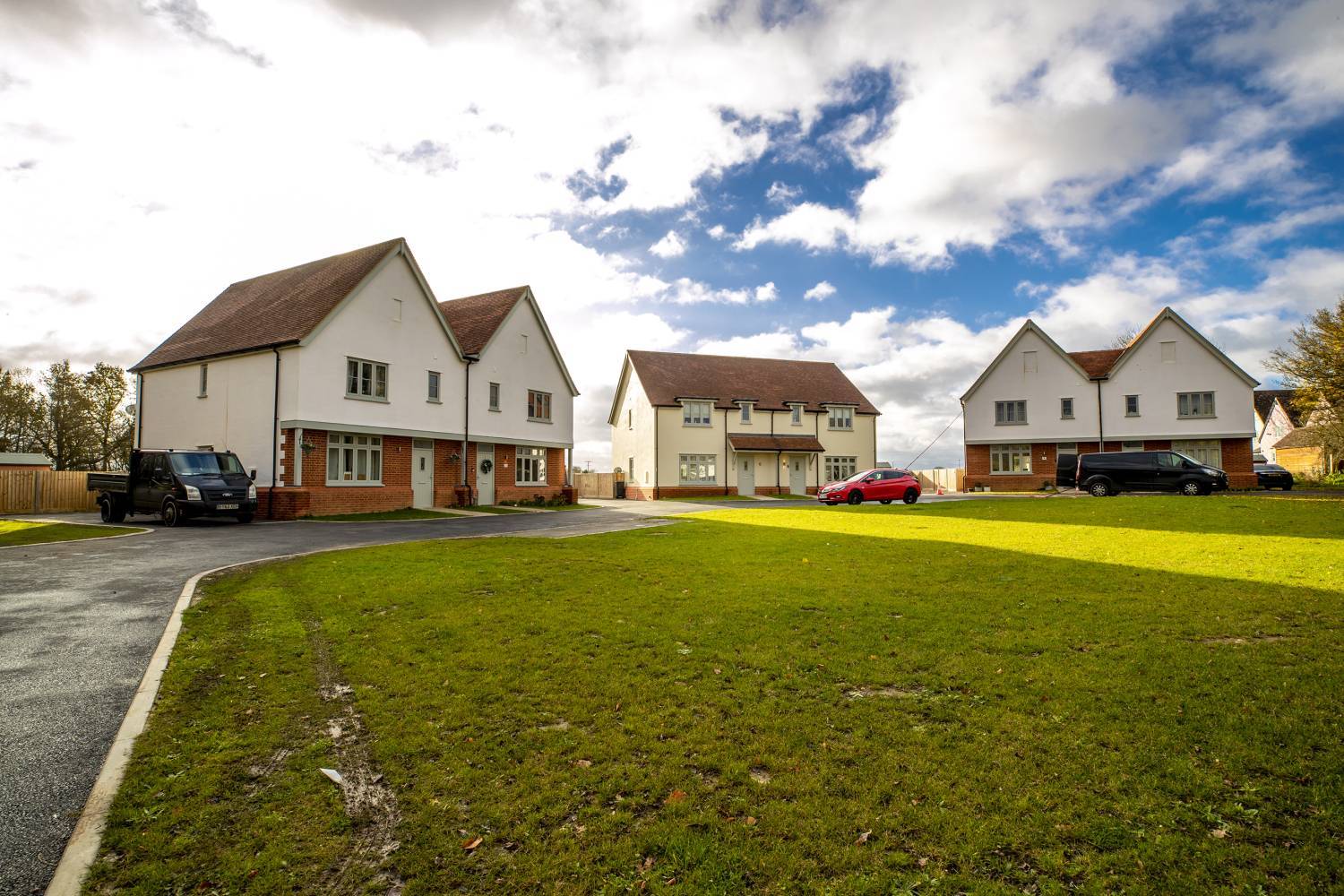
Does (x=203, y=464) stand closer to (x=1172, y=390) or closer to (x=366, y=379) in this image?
(x=366, y=379)

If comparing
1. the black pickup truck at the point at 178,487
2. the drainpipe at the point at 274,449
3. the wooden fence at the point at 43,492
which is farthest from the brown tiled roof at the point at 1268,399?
the wooden fence at the point at 43,492

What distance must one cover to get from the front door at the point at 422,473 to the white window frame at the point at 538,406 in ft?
21.1

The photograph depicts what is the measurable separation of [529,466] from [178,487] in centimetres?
1732

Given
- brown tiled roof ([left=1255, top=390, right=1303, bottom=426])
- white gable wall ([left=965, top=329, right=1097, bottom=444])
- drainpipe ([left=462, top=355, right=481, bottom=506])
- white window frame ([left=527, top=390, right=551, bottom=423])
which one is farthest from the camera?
brown tiled roof ([left=1255, top=390, right=1303, bottom=426])

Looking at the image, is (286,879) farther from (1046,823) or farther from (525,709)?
(1046,823)

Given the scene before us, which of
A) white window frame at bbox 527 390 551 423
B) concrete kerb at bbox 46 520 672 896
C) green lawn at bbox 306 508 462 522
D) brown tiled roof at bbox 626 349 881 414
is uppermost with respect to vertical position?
brown tiled roof at bbox 626 349 881 414

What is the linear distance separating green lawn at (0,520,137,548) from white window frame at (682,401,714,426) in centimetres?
3288

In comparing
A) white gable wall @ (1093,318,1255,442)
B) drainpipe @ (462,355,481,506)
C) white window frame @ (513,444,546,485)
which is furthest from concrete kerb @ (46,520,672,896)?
white gable wall @ (1093,318,1255,442)

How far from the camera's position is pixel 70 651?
22.7 ft

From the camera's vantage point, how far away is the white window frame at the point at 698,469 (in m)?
47.6

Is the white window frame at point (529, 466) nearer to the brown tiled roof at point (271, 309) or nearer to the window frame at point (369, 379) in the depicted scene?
the window frame at point (369, 379)

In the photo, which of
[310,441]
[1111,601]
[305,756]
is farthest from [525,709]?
[310,441]

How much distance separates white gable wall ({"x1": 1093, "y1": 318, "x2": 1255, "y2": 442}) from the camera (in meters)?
40.5

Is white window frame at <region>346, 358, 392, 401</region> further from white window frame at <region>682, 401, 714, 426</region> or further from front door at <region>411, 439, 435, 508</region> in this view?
white window frame at <region>682, 401, 714, 426</region>
